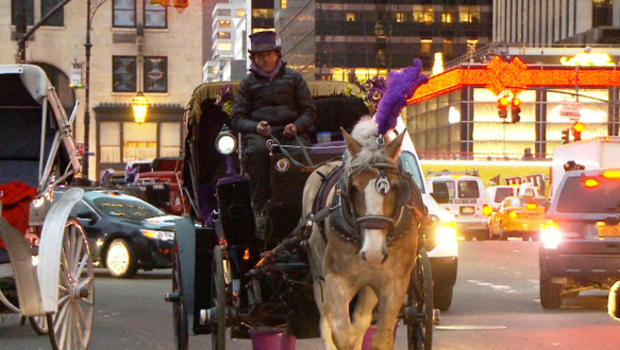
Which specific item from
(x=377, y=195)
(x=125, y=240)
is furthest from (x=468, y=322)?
(x=125, y=240)

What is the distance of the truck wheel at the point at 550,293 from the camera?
1631 centimetres

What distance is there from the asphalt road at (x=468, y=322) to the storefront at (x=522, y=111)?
76.1m

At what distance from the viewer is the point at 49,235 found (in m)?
9.41

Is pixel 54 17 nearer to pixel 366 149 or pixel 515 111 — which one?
pixel 515 111

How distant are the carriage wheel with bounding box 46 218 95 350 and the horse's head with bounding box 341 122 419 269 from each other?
9.03ft

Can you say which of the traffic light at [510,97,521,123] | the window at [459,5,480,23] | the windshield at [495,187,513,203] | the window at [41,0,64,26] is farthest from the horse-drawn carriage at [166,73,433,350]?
the window at [459,5,480,23]

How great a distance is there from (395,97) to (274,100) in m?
1.69

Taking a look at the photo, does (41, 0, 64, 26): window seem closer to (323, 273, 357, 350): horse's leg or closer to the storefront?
the storefront

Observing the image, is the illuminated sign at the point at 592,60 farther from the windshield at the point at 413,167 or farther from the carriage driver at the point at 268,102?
the carriage driver at the point at 268,102

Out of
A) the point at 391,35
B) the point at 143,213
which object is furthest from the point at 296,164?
the point at 391,35

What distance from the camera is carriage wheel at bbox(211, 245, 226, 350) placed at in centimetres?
Result: 870

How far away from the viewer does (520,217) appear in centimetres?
4325

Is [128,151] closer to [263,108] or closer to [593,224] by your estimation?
[593,224]

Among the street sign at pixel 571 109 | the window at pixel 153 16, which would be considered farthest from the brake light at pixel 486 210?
→ the window at pixel 153 16
